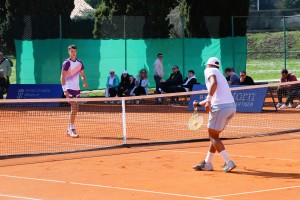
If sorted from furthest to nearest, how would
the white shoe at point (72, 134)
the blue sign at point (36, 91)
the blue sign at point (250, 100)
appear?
the blue sign at point (36, 91)
the blue sign at point (250, 100)
the white shoe at point (72, 134)

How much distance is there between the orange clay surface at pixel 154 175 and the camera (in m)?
11.7

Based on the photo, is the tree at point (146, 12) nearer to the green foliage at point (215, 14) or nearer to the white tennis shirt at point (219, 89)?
the green foliage at point (215, 14)

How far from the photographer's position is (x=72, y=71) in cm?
1947

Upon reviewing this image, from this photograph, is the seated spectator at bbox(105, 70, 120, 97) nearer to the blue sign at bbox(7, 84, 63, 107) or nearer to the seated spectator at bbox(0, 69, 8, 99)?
the blue sign at bbox(7, 84, 63, 107)

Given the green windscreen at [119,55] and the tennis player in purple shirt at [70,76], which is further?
the green windscreen at [119,55]

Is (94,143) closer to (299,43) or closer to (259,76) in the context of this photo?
(259,76)

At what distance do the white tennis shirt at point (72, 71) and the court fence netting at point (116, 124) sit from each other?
46cm

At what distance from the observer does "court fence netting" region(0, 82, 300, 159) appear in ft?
58.5

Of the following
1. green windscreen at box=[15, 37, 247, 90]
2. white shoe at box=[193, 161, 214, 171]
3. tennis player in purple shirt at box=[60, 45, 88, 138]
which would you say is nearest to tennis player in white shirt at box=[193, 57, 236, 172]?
white shoe at box=[193, 161, 214, 171]

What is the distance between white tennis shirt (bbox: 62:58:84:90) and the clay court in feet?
3.89

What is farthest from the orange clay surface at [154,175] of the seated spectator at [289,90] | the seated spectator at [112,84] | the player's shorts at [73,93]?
the seated spectator at [112,84]

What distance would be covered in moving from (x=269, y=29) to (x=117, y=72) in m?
25.8

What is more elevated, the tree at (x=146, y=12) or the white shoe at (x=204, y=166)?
the tree at (x=146, y=12)

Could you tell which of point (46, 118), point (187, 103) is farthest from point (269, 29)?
point (46, 118)
